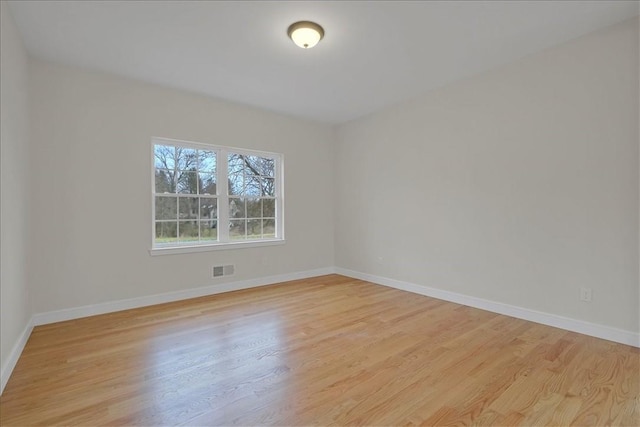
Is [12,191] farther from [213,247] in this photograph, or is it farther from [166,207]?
[213,247]

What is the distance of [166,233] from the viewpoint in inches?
156

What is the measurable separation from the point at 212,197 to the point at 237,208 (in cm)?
41

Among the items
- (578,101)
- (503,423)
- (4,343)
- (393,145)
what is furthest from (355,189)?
(4,343)

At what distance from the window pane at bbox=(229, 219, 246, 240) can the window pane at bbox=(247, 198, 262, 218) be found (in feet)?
0.54

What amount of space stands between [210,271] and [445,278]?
301 cm

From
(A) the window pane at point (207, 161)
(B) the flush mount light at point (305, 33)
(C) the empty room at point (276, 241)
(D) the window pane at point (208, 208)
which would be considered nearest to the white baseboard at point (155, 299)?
(C) the empty room at point (276, 241)

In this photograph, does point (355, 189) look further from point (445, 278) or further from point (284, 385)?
point (284, 385)

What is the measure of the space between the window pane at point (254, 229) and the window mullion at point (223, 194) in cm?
36

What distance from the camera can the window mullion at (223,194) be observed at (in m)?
4.37

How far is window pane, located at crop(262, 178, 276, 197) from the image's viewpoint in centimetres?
487

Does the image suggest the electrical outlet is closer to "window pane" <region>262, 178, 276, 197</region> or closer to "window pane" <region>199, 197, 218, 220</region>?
"window pane" <region>199, 197, 218, 220</region>

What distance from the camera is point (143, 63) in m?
3.23

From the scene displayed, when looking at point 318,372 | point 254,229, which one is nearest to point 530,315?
point 318,372

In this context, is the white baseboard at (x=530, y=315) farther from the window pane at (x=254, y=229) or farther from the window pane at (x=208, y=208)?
the window pane at (x=208, y=208)
